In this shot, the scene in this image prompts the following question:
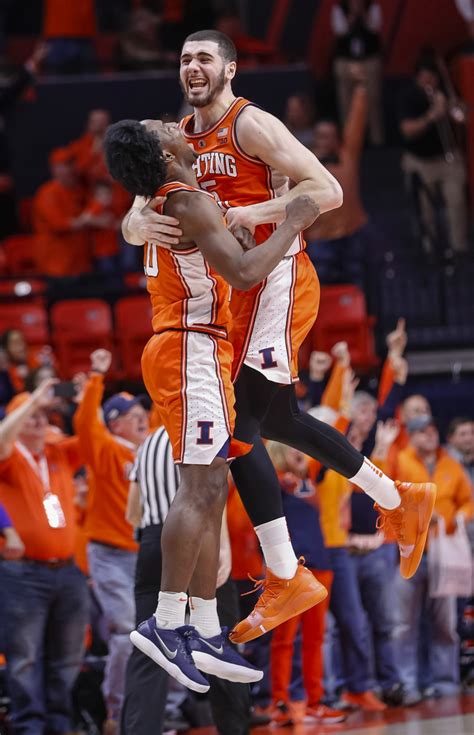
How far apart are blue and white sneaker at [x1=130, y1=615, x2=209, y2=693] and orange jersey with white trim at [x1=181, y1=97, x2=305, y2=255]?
65.4 inches

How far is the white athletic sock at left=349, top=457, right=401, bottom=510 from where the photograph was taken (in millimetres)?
6258

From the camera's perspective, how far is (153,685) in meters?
6.93

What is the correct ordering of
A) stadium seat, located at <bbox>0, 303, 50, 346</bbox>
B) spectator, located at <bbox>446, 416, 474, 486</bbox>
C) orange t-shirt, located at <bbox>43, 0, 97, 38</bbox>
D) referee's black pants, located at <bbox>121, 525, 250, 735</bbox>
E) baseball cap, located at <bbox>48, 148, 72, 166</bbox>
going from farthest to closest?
orange t-shirt, located at <bbox>43, 0, 97, 38</bbox> < baseball cap, located at <bbox>48, 148, 72, 166</bbox> < stadium seat, located at <bbox>0, 303, 50, 346</bbox> < spectator, located at <bbox>446, 416, 474, 486</bbox> < referee's black pants, located at <bbox>121, 525, 250, 735</bbox>

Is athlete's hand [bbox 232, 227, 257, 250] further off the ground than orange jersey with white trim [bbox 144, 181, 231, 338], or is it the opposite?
athlete's hand [bbox 232, 227, 257, 250]

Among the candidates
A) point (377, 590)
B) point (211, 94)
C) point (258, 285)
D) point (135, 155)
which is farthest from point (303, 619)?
point (135, 155)

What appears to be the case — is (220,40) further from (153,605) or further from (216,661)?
(153,605)

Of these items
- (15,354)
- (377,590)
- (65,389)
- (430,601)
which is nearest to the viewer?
(65,389)

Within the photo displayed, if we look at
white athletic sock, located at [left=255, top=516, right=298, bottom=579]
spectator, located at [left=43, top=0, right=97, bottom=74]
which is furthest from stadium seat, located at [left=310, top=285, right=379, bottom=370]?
white athletic sock, located at [left=255, top=516, right=298, bottom=579]

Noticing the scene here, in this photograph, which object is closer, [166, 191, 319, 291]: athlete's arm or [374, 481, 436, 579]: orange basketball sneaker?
[166, 191, 319, 291]: athlete's arm

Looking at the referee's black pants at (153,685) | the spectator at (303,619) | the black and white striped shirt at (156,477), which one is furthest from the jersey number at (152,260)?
the spectator at (303,619)

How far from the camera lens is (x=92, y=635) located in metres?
10.0

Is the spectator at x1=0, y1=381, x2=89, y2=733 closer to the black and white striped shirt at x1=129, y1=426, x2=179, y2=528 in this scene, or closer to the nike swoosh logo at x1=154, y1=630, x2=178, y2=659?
the black and white striped shirt at x1=129, y1=426, x2=179, y2=528

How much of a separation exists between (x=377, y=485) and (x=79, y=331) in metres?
7.02

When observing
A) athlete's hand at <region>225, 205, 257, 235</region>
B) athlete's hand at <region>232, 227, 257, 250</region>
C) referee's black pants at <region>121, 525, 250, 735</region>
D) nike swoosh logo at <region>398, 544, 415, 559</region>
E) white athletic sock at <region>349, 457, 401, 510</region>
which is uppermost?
athlete's hand at <region>225, 205, 257, 235</region>
